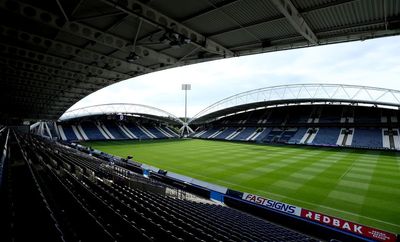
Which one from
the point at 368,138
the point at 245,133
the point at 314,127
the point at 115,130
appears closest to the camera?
the point at 368,138

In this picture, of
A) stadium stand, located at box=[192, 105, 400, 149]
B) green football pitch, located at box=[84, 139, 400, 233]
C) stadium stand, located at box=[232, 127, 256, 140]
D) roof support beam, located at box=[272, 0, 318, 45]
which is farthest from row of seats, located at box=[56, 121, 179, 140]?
roof support beam, located at box=[272, 0, 318, 45]

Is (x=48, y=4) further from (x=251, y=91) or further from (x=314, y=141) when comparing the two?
(x=251, y=91)

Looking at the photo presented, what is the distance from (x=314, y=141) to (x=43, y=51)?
4343 cm

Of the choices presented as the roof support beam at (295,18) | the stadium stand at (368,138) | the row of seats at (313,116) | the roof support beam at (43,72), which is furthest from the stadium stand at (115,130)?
the roof support beam at (295,18)

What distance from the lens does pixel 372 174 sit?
20641 mm

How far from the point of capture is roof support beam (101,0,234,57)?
786cm

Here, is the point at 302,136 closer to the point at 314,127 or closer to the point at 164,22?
the point at 314,127

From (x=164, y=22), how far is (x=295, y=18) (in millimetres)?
4878

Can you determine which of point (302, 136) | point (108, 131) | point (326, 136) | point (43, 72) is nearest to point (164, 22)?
point (43, 72)

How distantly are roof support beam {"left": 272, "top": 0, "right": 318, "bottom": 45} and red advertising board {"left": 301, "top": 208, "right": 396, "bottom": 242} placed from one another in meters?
7.90

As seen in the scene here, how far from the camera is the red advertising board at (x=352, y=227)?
9055 millimetres

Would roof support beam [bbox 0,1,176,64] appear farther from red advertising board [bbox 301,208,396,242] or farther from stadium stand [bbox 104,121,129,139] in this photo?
stadium stand [bbox 104,121,129,139]

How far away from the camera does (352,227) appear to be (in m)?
9.82

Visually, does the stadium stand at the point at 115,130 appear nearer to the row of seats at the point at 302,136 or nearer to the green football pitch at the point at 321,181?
the row of seats at the point at 302,136
